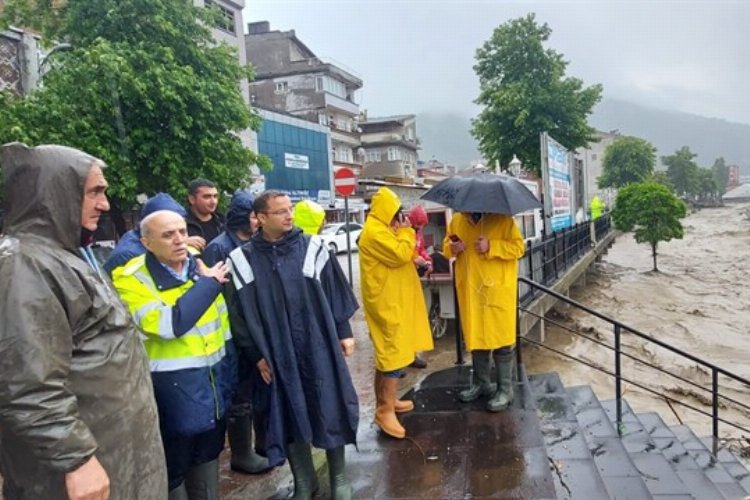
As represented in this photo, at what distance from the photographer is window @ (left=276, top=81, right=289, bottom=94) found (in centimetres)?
4266

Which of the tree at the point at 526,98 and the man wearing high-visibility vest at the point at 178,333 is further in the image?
the tree at the point at 526,98

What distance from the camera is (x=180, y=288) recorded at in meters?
2.43

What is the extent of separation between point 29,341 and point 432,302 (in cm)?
773

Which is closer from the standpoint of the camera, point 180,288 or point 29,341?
point 29,341

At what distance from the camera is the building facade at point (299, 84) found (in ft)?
139

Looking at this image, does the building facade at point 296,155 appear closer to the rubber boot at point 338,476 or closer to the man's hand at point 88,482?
the rubber boot at point 338,476

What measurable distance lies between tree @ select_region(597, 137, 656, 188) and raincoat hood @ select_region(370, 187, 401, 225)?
54.7 meters

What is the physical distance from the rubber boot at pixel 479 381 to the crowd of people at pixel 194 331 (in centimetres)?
1

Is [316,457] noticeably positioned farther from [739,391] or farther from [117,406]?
[739,391]

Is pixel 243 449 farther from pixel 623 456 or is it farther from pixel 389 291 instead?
pixel 623 456

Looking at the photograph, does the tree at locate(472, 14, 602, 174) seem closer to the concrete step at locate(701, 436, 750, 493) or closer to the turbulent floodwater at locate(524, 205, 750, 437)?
the turbulent floodwater at locate(524, 205, 750, 437)

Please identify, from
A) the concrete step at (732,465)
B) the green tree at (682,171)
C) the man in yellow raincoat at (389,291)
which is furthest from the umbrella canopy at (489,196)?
the green tree at (682,171)

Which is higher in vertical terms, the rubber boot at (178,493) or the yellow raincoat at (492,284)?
the yellow raincoat at (492,284)

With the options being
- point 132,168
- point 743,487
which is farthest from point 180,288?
point 132,168
